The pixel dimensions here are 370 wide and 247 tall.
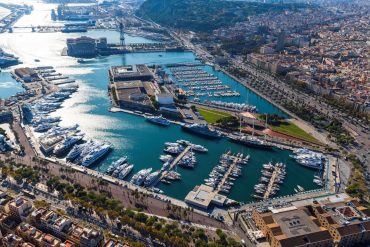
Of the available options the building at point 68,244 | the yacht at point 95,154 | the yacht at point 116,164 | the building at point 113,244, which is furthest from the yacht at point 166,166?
the building at point 68,244

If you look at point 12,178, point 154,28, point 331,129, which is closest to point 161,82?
point 331,129

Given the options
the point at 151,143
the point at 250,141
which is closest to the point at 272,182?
the point at 250,141

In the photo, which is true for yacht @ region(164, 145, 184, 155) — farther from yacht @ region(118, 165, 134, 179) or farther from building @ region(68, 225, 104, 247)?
building @ region(68, 225, 104, 247)

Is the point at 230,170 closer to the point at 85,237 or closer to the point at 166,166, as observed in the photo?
the point at 166,166

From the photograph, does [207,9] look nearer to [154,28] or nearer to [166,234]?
[154,28]

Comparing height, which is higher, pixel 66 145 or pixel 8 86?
pixel 8 86

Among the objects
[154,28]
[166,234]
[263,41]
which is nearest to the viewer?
[166,234]

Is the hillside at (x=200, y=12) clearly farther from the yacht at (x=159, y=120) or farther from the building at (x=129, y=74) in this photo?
the yacht at (x=159, y=120)
